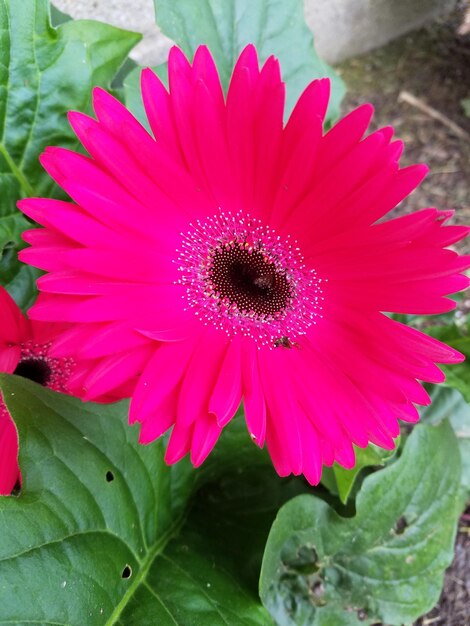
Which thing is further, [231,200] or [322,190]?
[231,200]

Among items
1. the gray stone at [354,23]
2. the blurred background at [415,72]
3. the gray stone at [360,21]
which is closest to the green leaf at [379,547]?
the blurred background at [415,72]

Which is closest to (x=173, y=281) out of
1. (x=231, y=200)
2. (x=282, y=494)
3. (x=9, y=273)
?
(x=231, y=200)

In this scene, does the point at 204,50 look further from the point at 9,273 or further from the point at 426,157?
the point at 426,157

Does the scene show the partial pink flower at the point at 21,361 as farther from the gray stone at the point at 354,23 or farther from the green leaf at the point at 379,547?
the gray stone at the point at 354,23

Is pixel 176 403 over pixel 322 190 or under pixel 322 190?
under

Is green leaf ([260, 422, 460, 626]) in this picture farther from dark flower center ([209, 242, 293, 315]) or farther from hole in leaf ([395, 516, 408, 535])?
dark flower center ([209, 242, 293, 315])
